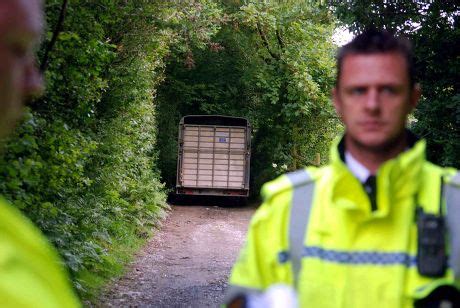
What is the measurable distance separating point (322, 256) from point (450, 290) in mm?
410

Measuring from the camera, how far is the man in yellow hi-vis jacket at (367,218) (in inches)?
80.7

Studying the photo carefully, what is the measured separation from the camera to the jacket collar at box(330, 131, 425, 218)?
208cm

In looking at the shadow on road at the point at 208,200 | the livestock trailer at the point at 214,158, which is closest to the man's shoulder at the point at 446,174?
the livestock trailer at the point at 214,158

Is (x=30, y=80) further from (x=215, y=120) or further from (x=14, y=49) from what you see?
(x=215, y=120)

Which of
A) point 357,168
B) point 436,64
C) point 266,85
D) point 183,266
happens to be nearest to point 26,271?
point 357,168

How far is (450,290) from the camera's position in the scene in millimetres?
1954

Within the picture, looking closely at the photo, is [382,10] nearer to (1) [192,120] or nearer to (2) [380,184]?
(2) [380,184]

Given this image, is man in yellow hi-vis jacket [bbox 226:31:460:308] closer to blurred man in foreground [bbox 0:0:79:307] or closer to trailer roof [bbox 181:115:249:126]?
blurred man in foreground [bbox 0:0:79:307]

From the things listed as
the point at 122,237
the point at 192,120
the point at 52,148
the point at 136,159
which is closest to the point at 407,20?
the point at 52,148

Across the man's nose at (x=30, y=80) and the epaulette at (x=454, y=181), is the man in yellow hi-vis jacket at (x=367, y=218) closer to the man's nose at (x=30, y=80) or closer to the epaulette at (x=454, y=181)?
the epaulette at (x=454, y=181)

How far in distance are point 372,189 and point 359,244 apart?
0.63 feet

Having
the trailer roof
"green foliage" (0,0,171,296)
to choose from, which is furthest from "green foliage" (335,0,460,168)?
the trailer roof

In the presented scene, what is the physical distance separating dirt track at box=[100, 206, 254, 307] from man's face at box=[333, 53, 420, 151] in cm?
731

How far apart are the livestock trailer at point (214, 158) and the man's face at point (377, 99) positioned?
20830mm
